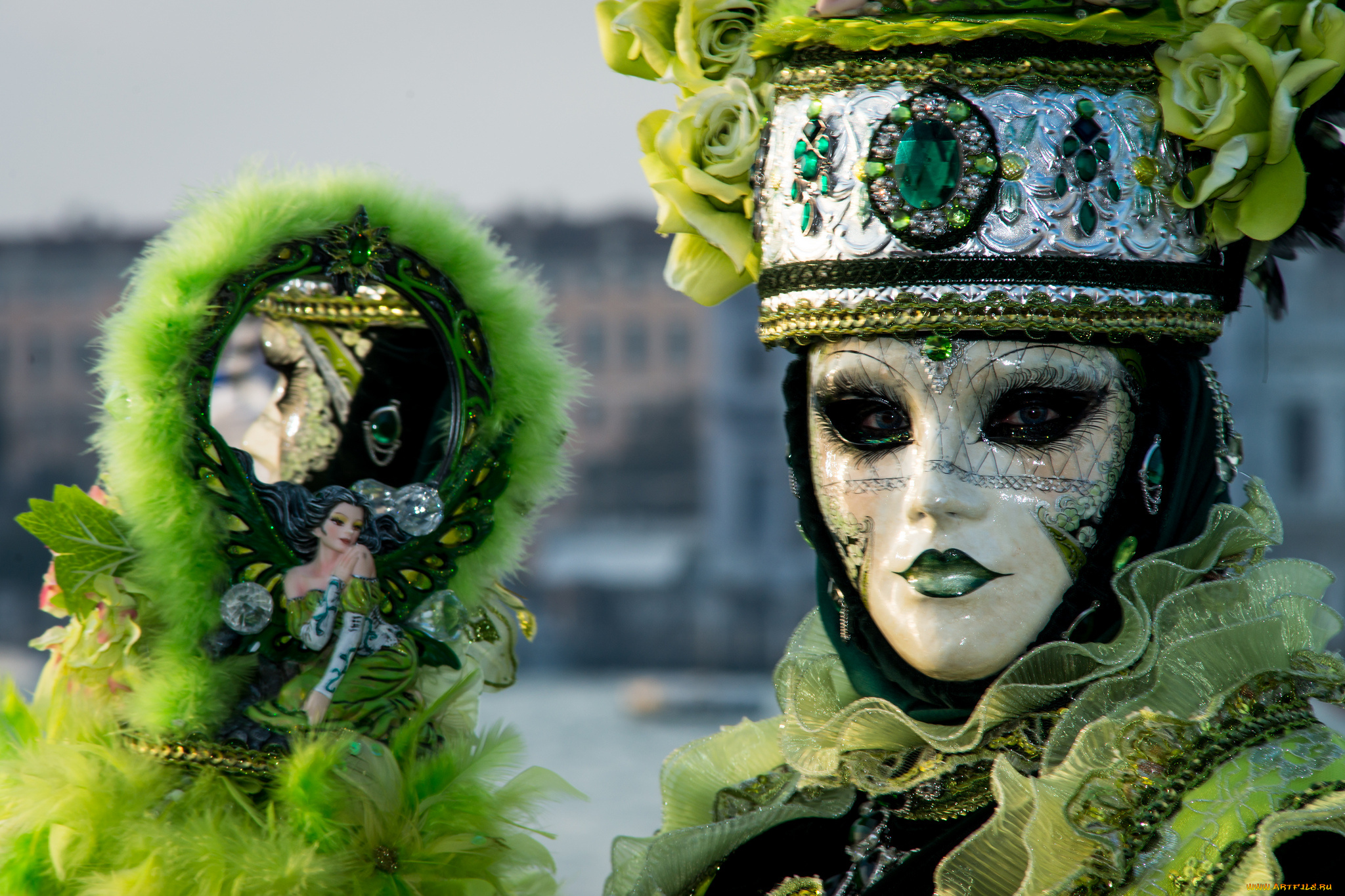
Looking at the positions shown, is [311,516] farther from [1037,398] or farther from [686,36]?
[1037,398]

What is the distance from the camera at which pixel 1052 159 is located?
1.67 m

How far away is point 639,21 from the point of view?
6.66 feet

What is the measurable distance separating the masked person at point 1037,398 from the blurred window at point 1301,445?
28.6 m

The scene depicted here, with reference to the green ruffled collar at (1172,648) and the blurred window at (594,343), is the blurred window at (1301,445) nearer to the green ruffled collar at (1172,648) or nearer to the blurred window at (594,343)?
the blurred window at (594,343)

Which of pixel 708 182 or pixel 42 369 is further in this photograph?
pixel 42 369

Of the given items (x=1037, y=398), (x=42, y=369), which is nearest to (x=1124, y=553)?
(x=1037, y=398)

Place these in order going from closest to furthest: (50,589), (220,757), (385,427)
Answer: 1. (220,757)
2. (50,589)
3. (385,427)

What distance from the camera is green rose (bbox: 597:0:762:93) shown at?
77.7 inches

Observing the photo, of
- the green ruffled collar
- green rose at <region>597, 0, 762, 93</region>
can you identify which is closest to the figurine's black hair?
the green ruffled collar

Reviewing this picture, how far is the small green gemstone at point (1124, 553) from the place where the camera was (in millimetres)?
1680

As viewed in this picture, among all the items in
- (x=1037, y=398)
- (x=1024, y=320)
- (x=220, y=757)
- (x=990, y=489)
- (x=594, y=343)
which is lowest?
(x=594, y=343)

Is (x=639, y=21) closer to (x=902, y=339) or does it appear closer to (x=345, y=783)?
(x=902, y=339)

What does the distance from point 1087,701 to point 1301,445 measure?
29274mm

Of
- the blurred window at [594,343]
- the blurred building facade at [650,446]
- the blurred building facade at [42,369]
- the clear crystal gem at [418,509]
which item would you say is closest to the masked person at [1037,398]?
the clear crystal gem at [418,509]
